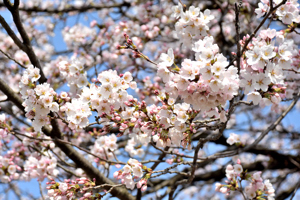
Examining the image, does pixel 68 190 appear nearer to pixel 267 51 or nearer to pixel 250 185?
pixel 250 185

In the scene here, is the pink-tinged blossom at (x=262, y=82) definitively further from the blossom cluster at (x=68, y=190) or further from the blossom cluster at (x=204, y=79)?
the blossom cluster at (x=68, y=190)

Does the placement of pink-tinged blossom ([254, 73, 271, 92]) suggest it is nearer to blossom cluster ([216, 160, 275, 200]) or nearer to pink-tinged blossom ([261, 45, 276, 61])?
pink-tinged blossom ([261, 45, 276, 61])

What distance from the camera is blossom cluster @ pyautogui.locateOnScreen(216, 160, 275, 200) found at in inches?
93.2

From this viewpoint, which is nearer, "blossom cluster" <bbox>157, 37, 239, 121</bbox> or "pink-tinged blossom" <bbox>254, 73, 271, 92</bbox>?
"blossom cluster" <bbox>157, 37, 239, 121</bbox>

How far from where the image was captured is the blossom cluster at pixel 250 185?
2.37 m

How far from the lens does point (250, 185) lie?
2.42 meters

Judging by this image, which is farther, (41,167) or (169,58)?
(41,167)

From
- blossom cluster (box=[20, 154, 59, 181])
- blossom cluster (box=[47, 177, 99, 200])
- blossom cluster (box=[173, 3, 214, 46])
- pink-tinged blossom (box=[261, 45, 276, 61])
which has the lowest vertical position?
blossom cluster (box=[47, 177, 99, 200])

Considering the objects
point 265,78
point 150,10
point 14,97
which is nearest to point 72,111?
point 14,97

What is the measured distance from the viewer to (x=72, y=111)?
77.4 inches

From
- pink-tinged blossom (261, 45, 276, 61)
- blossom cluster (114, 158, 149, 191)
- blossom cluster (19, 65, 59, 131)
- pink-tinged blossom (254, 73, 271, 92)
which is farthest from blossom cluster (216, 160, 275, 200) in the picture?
blossom cluster (19, 65, 59, 131)

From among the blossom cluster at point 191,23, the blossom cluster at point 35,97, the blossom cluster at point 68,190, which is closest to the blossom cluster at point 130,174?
the blossom cluster at point 68,190

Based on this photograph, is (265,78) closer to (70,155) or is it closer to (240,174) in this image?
(240,174)

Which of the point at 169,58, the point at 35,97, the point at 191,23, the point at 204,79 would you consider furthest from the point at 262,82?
the point at 35,97
